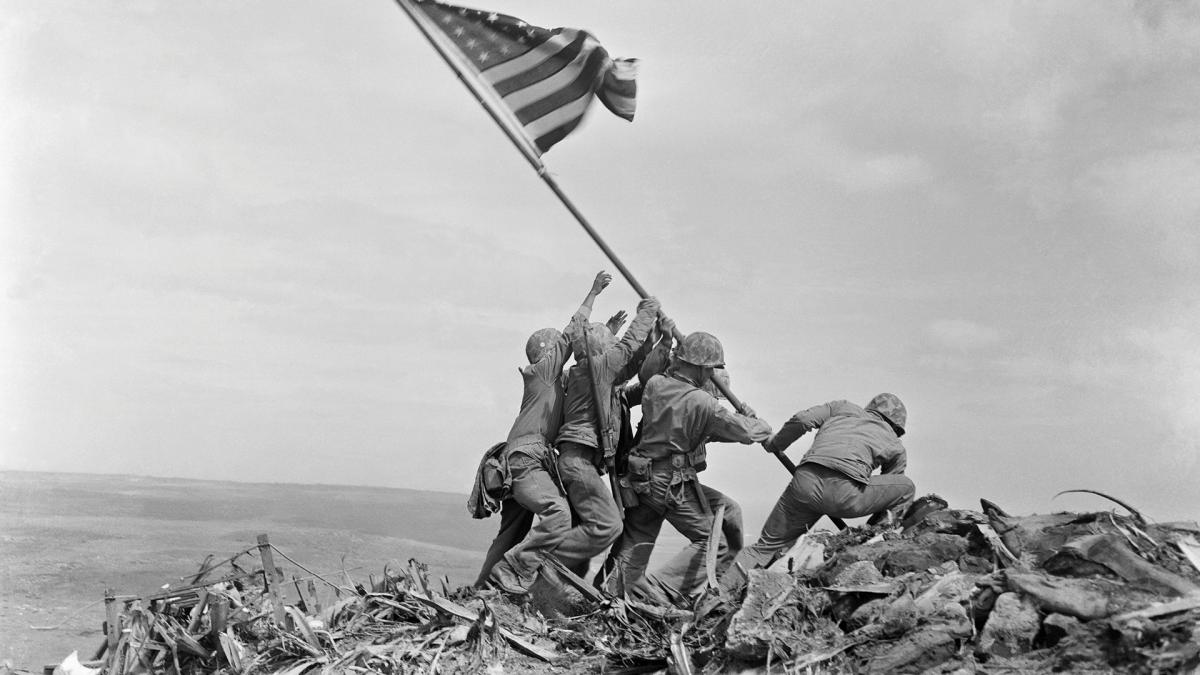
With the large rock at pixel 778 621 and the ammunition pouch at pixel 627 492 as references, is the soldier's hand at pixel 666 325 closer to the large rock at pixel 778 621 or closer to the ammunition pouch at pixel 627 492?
the ammunition pouch at pixel 627 492

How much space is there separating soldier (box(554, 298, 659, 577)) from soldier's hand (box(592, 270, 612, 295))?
355mm

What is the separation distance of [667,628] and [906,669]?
212 centimetres

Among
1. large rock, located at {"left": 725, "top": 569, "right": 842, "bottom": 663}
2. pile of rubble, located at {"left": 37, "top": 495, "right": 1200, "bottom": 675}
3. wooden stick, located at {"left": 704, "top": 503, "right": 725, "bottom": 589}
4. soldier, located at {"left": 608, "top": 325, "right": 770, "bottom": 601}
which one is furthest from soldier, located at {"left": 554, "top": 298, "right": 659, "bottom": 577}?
large rock, located at {"left": 725, "top": 569, "right": 842, "bottom": 663}

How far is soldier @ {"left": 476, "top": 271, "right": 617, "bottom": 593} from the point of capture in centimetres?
1009

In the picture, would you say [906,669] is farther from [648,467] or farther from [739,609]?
[648,467]

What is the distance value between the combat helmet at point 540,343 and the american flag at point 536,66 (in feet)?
5.70

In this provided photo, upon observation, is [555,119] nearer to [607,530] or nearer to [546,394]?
[546,394]

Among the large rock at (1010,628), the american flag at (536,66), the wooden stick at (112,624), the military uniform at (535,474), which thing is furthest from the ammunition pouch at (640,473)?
the wooden stick at (112,624)

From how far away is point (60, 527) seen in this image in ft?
74.9

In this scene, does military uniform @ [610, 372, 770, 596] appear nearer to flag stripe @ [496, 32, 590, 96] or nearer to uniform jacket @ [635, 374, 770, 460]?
uniform jacket @ [635, 374, 770, 460]

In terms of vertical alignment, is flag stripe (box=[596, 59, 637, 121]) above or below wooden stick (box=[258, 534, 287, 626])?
above

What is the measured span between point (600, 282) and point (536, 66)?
2117 millimetres

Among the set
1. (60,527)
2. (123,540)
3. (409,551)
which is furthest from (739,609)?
(60,527)

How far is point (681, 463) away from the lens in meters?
10.1
